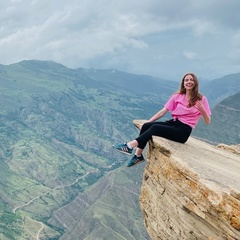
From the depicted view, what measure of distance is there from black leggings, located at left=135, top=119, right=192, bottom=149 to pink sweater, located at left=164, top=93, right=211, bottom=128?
0.36 meters

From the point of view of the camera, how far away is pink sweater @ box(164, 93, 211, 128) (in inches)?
933

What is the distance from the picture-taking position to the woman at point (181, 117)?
2327cm

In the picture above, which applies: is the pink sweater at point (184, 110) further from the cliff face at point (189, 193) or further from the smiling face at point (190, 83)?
the cliff face at point (189, 193)

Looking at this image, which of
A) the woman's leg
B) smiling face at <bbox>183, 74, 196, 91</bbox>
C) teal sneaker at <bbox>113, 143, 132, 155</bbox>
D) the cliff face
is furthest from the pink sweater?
teal sneaker at <bbox>113, 143, 132, 155</bbox>

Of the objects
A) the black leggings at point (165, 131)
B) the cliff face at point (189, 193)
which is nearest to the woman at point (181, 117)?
the black leggings at point (165, 131)

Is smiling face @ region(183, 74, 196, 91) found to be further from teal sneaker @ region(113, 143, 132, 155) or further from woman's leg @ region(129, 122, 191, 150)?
teal sneaker @ region(113, 143, 132, 155)

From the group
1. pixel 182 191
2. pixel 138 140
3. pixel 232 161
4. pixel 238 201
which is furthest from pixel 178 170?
pixel 232 161

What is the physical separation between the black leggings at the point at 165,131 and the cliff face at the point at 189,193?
41cm

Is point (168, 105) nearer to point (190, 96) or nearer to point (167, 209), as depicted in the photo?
point (190, 96)

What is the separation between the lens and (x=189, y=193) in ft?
62.6

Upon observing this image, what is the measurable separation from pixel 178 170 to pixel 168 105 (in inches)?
232

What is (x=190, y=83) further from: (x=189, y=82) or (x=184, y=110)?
(x=184, y=110)

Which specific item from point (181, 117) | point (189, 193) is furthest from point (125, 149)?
point (189, 193)

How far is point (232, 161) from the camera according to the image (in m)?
26.3
